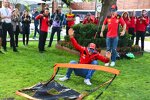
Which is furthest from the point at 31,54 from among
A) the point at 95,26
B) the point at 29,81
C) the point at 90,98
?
the point at 90,98

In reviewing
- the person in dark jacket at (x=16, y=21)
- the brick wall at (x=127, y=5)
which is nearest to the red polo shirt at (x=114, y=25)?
the person in dark jacket at (x=16, y=21)

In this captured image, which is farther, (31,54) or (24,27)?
(24,27)

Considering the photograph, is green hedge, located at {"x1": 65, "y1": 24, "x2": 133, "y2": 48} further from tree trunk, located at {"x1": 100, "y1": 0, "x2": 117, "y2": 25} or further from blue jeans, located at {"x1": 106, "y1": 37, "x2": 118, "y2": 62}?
blue jeans, located at {"x1": 106, "y1": 37, "x2": 118, "y2": 62}

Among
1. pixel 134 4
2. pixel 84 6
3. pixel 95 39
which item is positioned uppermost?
pixel 134 4

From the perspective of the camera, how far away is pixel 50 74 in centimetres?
1008

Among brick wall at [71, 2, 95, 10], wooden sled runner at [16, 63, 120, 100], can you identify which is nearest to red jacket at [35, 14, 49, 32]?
wooden sled runner at [16, 63, 120, 100]

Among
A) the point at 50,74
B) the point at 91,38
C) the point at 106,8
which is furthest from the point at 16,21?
the point at 50,74

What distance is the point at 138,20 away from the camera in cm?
1669

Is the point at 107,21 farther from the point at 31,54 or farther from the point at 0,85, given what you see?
the point at 0,85

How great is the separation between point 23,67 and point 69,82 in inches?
96.2

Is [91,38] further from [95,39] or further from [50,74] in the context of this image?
[50,74]

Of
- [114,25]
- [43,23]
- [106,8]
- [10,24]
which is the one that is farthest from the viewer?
[106,8]

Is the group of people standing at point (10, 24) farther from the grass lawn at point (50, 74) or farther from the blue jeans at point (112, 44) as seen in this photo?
the blue jeans at point (112, 44)

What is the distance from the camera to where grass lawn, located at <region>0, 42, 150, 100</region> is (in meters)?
8.17
